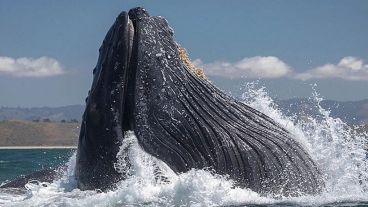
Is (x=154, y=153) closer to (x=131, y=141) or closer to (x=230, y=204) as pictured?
(x=131, y=141)

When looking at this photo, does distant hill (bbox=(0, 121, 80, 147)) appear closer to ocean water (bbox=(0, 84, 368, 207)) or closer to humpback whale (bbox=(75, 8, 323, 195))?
ocean water (bbox=(0, 84, 368, 207))

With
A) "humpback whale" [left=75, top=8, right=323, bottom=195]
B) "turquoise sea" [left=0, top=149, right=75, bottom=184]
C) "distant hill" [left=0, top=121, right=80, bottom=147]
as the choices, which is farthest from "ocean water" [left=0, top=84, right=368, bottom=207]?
"distant hill" [left=0, top=121, right=80, bottom=147]

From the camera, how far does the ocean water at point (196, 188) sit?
684 centimetres

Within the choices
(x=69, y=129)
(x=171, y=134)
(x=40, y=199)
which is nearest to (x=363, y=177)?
(x=171, y=134)

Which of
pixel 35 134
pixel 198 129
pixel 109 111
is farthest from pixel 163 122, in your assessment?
pixel 35 134

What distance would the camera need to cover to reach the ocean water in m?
6.84

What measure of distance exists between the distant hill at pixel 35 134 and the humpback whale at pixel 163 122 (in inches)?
5280

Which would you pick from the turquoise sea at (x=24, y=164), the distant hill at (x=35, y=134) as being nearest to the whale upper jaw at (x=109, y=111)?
the turquoise sea at (x=24, y=164)

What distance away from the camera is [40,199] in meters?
7.36

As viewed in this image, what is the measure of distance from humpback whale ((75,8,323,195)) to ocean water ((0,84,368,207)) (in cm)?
9

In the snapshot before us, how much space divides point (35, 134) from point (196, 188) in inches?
6125

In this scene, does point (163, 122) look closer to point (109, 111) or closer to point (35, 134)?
point (109, 111)

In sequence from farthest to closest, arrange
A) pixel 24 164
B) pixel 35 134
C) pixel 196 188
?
pixel 35 134
pixel 24 164
pixel 196 188

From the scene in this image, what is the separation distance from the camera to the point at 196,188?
680 cm
